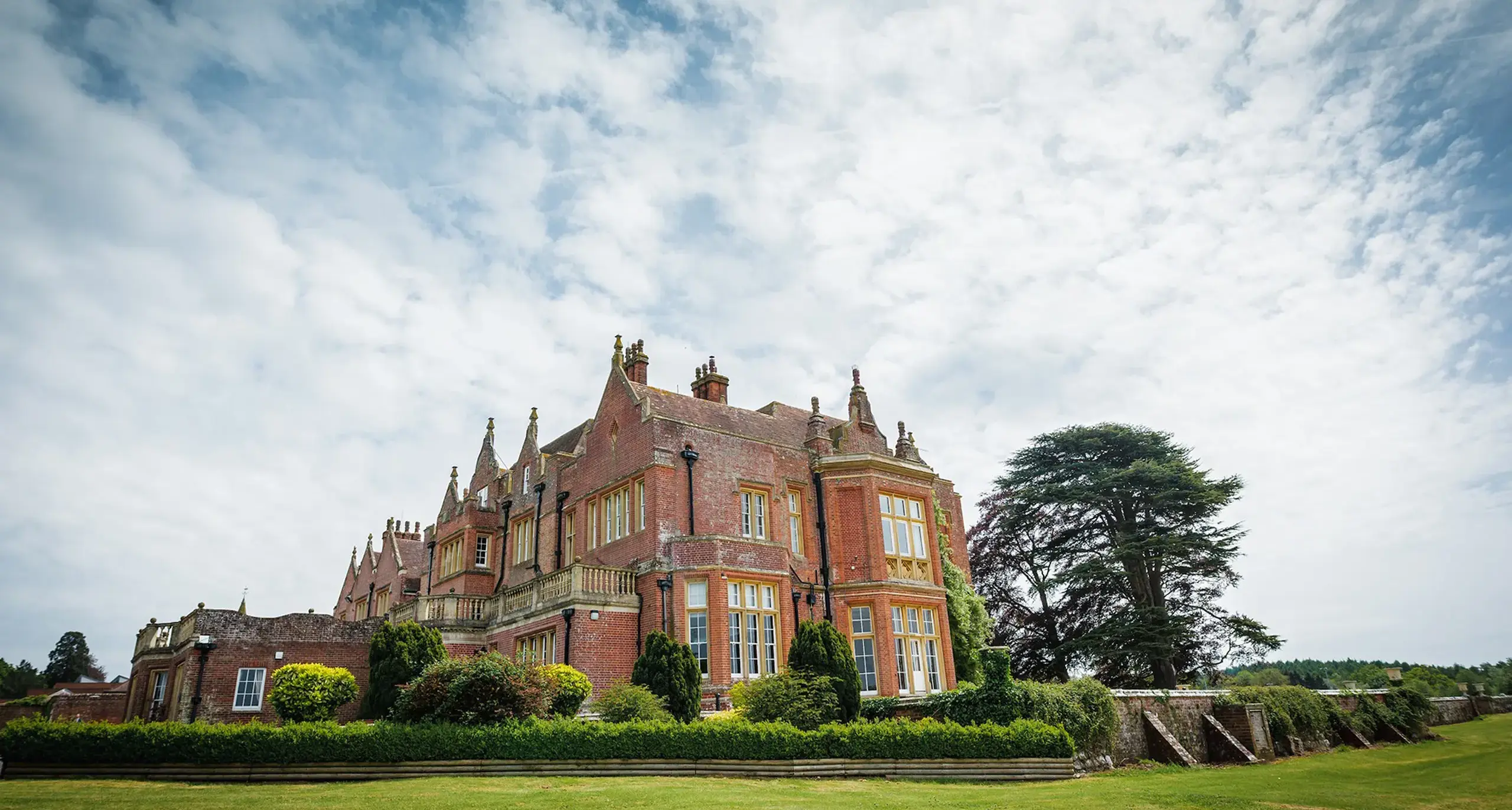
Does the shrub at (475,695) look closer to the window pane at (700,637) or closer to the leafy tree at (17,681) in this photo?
the window pane at (700,637)

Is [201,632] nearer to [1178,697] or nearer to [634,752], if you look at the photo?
[634,752]

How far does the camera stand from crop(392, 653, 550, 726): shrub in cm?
1623

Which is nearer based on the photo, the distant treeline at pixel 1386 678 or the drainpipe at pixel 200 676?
the drainpipe at pixel 200 676

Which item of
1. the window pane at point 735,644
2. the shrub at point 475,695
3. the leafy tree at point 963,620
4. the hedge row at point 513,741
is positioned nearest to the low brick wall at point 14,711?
the hedge row at point 513,741

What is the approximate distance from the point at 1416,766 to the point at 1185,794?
9870mm

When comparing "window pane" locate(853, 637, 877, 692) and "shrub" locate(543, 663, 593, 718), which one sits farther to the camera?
"window pane" locate(853, 637, 877, 692)

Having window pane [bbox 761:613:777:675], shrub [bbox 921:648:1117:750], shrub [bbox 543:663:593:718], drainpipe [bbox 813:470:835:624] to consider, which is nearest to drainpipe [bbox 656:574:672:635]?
window pane [bbox 761:613:777:675]

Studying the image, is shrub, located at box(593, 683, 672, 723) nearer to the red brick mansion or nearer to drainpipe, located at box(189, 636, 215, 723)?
the red brick mansion

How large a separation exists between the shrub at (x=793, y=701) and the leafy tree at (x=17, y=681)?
6804 cm

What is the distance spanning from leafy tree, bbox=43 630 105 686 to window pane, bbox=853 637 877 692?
239ft

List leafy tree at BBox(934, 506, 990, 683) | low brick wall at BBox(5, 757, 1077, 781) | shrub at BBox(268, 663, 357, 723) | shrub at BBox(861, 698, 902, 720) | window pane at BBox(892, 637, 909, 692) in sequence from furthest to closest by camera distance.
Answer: leafy tree at BBox(934, 506, 990, 683), window pane at BBox(892, 637, 909, 692), shrub at BBox(861, 698, 902, 720), shrub at BBox(268, 663, 357, 723), low brick wall at BBox(5, 757, 1077, 781)

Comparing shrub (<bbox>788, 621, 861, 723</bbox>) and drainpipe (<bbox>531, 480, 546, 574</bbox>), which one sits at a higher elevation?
drainpipe (<bbox>531, 480, 546, 574</bbox>)

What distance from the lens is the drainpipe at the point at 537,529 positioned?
99.3 ft

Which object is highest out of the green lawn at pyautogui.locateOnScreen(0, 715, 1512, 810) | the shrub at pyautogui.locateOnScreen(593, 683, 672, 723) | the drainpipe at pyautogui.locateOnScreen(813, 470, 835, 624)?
the drainpipe at pyautogui.locateOnScreen(813, 470, 835, 624)
